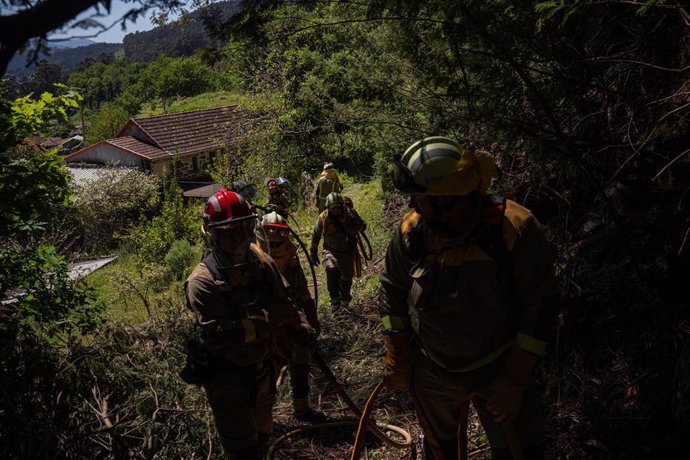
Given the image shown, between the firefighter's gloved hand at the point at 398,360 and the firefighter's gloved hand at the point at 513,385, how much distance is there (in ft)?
1.96

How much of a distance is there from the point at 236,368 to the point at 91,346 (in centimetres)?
215

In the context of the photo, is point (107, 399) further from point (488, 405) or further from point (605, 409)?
point (605, 409)

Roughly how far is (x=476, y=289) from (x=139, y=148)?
4378cm

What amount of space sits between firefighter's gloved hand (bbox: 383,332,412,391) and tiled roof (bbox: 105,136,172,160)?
131ft

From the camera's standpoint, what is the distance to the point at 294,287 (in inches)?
220

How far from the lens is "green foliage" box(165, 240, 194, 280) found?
14609 mm

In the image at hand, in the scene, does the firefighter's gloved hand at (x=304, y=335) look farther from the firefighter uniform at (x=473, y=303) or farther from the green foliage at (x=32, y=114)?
the green foliage at (x=32, y=114)

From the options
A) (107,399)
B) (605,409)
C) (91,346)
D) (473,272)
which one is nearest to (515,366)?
(473,272)

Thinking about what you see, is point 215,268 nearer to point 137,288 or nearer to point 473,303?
point 473,303

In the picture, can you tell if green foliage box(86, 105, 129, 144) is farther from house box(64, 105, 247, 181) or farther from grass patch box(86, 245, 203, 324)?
grass patch box(86, 245, 203, 324)

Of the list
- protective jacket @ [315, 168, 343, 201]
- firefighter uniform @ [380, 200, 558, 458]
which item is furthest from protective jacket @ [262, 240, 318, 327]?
protective jacket @ [315, 168, 343, 201]

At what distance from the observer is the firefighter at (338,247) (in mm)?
7641

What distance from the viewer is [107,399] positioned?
4492mm

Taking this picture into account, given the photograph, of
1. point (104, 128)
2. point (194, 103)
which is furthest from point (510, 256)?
point (194, 103)
